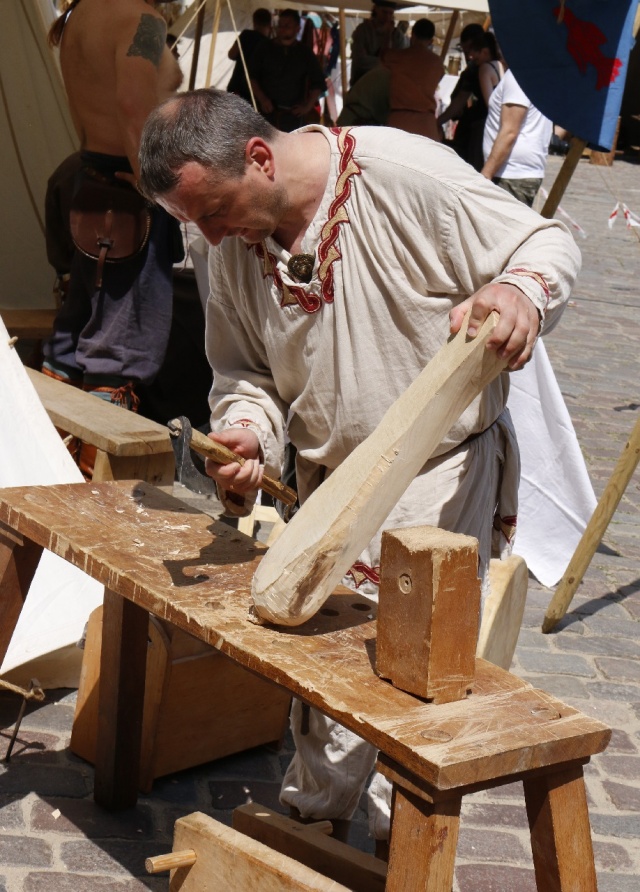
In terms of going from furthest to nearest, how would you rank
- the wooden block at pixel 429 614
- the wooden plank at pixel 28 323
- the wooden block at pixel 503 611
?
the wooden plank at pixel 28 323 < the wooden block at pixel 503 611 < the wooden block at pixel 429 614

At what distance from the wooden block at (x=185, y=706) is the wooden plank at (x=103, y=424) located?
67 centimetres

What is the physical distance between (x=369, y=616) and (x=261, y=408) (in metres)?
0.61

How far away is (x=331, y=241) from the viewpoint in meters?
2.31

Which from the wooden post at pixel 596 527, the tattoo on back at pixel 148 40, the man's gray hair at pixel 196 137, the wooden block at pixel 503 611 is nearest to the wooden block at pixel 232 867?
the man's gray hair at pixel 196 137

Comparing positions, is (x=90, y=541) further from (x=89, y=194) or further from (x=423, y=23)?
(x=423, y=23)

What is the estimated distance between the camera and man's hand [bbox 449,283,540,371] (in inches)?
74.7

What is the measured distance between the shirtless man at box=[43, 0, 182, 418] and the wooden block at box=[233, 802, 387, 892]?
7.86 ft

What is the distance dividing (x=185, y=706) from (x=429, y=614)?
4.67 feet

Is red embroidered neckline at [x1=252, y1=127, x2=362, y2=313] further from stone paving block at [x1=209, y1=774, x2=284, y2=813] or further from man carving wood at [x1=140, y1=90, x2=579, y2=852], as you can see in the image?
stone paving block at [x1=209, y1=774, x2=284, y2=813]

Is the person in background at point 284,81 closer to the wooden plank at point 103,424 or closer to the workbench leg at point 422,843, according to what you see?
the wooden plank at point 103,424

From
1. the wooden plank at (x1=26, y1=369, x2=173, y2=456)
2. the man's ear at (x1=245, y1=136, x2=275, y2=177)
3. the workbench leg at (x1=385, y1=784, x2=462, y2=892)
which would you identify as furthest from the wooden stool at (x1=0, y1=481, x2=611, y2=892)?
the wooden plank at (x1=26, y1=369, x2=173, y2=456)

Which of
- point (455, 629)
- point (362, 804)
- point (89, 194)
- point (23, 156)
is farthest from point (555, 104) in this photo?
point (23, 156)

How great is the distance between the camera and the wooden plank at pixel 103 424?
3596 mm

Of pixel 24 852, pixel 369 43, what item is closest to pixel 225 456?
pixel 24 852
